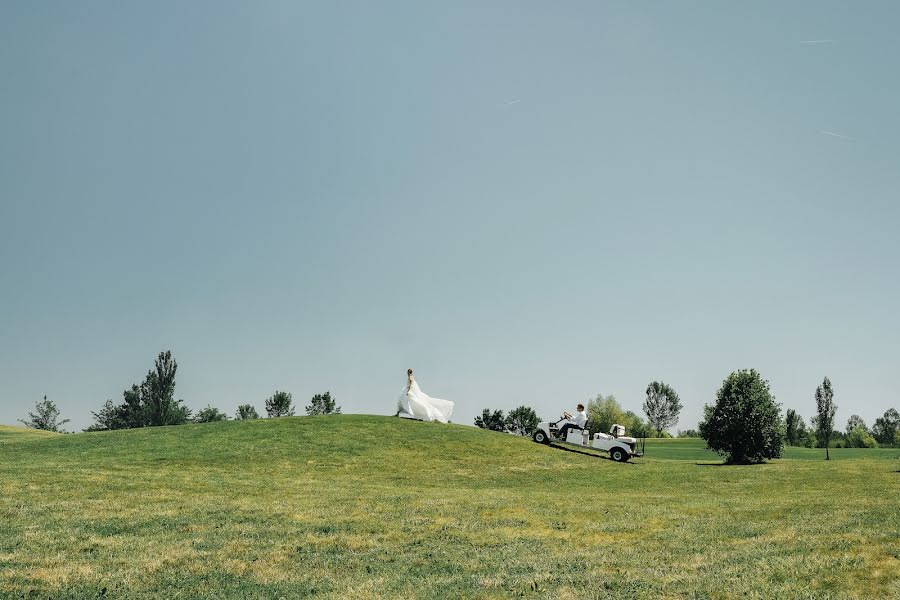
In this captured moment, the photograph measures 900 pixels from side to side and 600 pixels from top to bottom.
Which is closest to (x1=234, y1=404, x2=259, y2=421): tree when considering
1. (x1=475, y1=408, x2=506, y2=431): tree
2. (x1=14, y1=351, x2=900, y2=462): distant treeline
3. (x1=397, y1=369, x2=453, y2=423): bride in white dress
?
(x1=14, y1=351, x2=900, y2=462): distant treeline

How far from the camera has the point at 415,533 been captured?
15.4 metres

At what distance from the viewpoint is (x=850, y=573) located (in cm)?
1100

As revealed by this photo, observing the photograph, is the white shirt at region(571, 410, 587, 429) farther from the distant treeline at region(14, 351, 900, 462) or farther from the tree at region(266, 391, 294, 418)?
the tree at region(266, 391, 294, 418)

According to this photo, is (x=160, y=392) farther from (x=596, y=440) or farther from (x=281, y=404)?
(x=596, y=440)

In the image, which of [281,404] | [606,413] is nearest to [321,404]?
[281,404]

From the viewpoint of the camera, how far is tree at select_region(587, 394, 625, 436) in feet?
472

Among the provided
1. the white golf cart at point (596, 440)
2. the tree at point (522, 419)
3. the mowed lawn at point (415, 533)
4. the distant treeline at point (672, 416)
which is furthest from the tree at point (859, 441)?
the mowed lawn at point (415, 533)

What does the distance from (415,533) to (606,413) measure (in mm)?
140848

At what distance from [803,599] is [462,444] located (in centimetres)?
3156

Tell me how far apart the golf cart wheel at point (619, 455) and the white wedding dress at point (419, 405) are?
40.5 ft

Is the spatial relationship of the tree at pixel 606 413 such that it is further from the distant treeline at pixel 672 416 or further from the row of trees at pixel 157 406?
the row of trees at pixel 157 406

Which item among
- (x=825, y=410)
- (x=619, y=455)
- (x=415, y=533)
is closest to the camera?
(x=415, y=533)

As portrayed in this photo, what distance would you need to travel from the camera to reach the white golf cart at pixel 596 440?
4231 cm

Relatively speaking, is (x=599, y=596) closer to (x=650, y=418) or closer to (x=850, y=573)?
(x=850, y=573)
